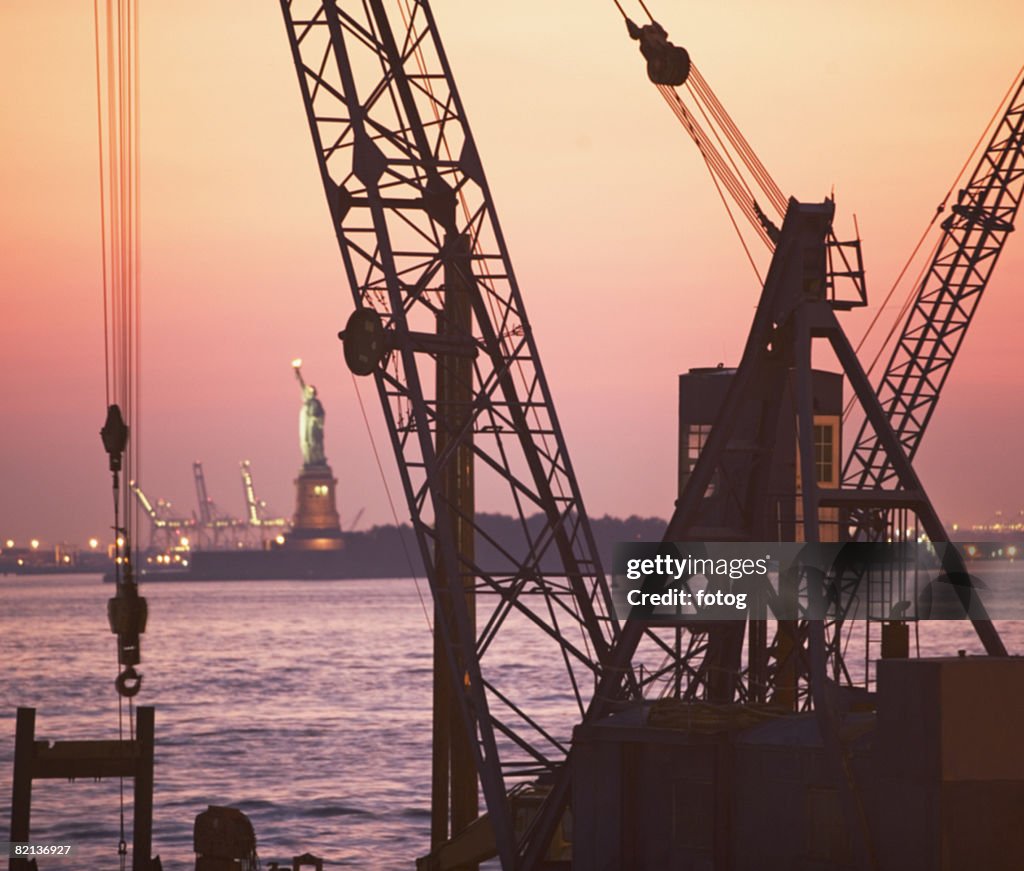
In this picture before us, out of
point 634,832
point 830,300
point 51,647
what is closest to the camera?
point 634,832

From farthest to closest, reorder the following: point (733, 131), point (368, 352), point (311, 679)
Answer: point (311, 679)
point (733, 131)
point (368, 352)

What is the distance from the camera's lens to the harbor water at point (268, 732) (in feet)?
208

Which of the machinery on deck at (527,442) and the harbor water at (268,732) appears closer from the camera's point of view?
the machinery on deck at (527,442)

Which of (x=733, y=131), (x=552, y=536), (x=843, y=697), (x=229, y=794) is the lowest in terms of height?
(x=229, y=794)

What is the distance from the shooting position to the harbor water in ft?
208

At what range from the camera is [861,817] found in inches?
1013

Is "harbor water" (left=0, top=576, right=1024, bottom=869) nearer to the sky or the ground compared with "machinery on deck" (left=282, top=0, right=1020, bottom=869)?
nearer to the ground

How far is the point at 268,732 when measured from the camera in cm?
10044

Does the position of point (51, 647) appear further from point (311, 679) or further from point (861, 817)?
point (861, 817)

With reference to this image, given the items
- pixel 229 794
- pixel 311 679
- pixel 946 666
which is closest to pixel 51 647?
pixel 311 679

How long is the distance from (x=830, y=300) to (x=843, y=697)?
21.3 feet

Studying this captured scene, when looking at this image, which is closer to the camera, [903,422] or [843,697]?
[843,697]

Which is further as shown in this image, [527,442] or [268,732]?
[268,732]

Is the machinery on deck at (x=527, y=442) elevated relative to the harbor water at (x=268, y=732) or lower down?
elevated
